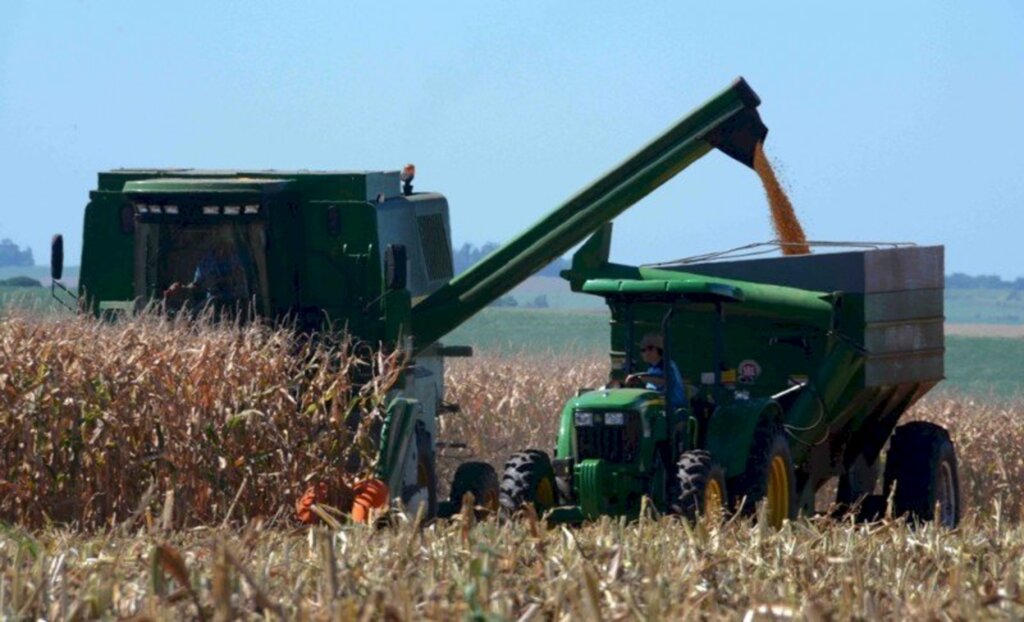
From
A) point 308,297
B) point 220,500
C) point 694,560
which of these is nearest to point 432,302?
point 308,297

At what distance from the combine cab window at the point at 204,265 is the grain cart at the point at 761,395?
97.3 inches

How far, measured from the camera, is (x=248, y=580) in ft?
14.4

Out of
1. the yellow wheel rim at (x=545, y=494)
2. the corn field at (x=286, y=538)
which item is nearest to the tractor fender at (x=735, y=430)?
the yellow wheel rim at (x=545, y=494)

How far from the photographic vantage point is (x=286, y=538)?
594 centimetres

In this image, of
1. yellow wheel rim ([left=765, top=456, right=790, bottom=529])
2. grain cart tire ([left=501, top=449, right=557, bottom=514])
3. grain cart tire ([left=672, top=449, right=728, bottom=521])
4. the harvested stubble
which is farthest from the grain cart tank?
the harvested stubble

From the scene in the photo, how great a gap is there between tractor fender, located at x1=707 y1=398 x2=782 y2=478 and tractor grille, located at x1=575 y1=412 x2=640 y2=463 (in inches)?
25.0

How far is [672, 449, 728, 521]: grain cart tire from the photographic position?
11.4 metres

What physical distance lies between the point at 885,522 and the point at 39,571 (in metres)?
3.23

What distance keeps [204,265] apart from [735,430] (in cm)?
454

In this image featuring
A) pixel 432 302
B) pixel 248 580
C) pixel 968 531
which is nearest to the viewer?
pixel 248 580

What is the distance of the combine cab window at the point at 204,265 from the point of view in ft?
48.3

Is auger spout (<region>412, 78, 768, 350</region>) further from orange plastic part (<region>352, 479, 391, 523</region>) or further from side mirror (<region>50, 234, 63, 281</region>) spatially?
orange plastic part (<region>352, 479, 391, 523</region>)

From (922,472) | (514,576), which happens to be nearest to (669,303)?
(922,472)

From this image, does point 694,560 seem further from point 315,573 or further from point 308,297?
point 308,297
